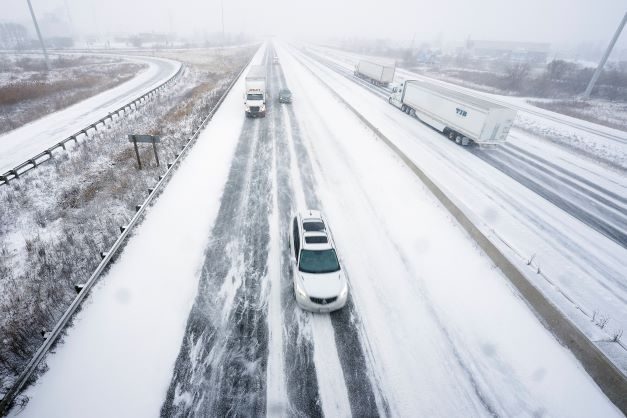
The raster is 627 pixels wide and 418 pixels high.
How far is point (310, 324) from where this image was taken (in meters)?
8.93

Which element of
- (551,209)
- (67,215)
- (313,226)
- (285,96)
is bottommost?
(67,215)

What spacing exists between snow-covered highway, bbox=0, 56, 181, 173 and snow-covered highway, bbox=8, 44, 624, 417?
1336cm

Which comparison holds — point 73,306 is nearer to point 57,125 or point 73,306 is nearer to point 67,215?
point 67,215

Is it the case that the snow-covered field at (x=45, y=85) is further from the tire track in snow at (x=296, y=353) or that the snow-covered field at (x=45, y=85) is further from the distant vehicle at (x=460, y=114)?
the distant vehicle at (x=460, y=114)

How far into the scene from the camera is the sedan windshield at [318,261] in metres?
9.45

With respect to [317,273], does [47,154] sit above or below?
below

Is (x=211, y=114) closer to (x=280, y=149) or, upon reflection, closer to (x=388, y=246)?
(x=280, y=149)

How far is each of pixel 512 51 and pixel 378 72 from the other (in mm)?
137755

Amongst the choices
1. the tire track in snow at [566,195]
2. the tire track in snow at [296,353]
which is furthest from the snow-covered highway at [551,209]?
the tire track in snow at [296,353]

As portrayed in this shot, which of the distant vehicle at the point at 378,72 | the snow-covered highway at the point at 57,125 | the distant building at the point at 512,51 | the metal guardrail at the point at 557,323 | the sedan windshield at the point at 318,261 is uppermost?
the distant building at the point at 512,51

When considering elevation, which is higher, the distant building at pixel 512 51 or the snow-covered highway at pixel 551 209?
the distant building at pixel 512 51

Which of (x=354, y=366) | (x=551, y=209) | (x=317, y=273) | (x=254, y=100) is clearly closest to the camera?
(x=354, y=366)

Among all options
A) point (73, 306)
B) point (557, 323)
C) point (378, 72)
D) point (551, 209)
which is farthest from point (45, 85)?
point (557, 323)

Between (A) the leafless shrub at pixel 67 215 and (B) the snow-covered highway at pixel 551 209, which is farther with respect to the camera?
(B) the snow-covered highway at pixel 551 209
